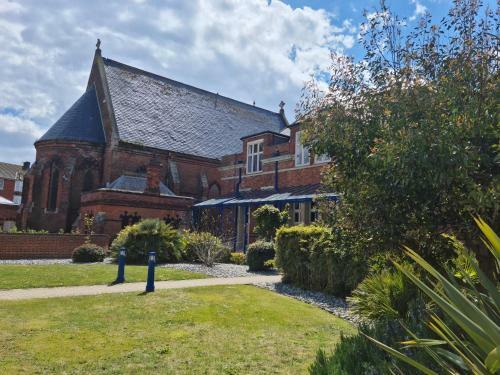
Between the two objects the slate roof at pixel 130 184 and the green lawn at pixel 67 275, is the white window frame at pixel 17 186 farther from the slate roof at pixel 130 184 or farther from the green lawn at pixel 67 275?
the green lawn at pixel 67 275

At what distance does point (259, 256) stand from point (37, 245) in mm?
9247

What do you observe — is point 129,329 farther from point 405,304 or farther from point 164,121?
point 164,121

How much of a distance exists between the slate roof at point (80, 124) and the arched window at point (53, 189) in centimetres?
247

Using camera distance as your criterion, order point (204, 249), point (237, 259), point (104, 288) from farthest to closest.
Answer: point (237, 259) → point (204, 249) → point (104, 288)

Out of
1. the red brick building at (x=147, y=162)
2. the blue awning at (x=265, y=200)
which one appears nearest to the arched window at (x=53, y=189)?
the red brick building at (x=147, y=162)

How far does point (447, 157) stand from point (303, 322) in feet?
15.1

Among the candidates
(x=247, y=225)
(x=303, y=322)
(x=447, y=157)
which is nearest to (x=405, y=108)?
(x=447, y=157)

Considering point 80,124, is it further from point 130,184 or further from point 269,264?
point 269,264

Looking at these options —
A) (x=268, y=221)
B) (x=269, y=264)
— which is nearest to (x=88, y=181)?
(x=268, y=221)

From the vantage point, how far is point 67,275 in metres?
11.2

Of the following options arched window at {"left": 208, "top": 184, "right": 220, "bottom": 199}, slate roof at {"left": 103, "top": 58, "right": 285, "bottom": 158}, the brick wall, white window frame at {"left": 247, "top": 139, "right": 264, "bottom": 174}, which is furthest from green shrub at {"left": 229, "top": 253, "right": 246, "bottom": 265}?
the brick wall

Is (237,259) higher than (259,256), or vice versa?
(259,256)

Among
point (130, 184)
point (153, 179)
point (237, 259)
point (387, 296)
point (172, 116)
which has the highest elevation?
point (172, 116)

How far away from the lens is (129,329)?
629 cm
